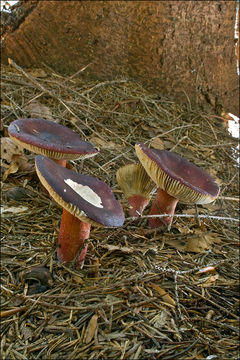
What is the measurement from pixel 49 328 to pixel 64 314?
0.10 m

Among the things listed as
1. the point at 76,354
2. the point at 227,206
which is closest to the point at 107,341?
the point at 76,354

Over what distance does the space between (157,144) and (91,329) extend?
2177 millimetres

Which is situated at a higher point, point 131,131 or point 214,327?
point 131,131

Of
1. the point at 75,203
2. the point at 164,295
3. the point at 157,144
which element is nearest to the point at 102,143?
the point at 157,144

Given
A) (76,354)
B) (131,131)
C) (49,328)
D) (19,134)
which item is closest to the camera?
(76,354)

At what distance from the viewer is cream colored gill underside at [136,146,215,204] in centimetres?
211

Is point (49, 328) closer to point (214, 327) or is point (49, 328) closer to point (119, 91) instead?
point (214, 327)

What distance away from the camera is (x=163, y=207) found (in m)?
2.43

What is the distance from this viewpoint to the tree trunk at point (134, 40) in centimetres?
418

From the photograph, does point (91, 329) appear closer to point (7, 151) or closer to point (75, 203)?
point (75, 203)

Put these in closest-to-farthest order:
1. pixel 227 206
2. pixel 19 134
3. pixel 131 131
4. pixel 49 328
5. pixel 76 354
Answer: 1. pixel 76 354
2. pixel 49 328
3. pixel 19 134
4. pixel 227 206
5. pixel 131 131

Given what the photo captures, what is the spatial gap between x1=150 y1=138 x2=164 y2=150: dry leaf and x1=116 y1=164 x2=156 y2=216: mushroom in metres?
1.00

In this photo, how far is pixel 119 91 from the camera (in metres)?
4.13

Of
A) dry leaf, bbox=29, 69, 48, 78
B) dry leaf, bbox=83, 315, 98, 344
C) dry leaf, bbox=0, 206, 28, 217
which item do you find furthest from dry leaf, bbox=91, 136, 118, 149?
dry leaf, bbox=83, 315, 98, 344
